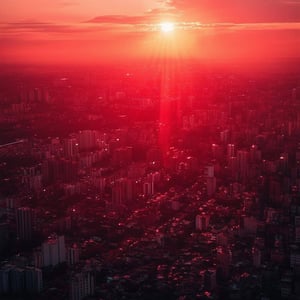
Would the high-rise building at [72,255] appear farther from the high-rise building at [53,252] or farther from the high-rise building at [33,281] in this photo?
the high-rise building at [33,281]

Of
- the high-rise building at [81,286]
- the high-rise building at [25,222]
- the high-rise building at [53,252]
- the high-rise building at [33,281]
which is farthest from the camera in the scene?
the high-rise building at [25,222]

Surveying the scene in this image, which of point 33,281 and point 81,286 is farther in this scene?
point 33,281

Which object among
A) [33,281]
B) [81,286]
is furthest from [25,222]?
[81,286]

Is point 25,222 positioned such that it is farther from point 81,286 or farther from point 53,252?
point 81,286

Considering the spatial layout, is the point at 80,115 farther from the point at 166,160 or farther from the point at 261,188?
the point at 261,188

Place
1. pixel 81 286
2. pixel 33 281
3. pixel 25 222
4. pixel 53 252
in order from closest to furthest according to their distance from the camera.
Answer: pixel 81 286 → pixel 33 281 → pixel 53 252 → pixel 25 222

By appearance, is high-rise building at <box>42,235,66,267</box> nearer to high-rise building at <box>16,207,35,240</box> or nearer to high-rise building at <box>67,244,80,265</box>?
high-rise building at <box>67,244,80,265</box>

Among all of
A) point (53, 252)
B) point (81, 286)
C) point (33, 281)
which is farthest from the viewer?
point (53, 252)

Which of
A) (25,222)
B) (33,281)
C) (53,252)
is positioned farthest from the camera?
(25,222)

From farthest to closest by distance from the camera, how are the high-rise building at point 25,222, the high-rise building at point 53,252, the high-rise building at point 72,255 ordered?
the high-rise building at point 25,222, the high-rise building at point 72,255, the high-rise building at point 53,252

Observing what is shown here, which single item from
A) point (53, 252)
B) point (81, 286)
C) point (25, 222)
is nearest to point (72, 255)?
point (53, 252)

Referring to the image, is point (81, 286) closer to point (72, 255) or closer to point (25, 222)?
point (72, 255)

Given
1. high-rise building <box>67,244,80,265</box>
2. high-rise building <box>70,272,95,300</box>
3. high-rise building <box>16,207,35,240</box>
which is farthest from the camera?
high-rise building <box>16,207,35,240</box>
